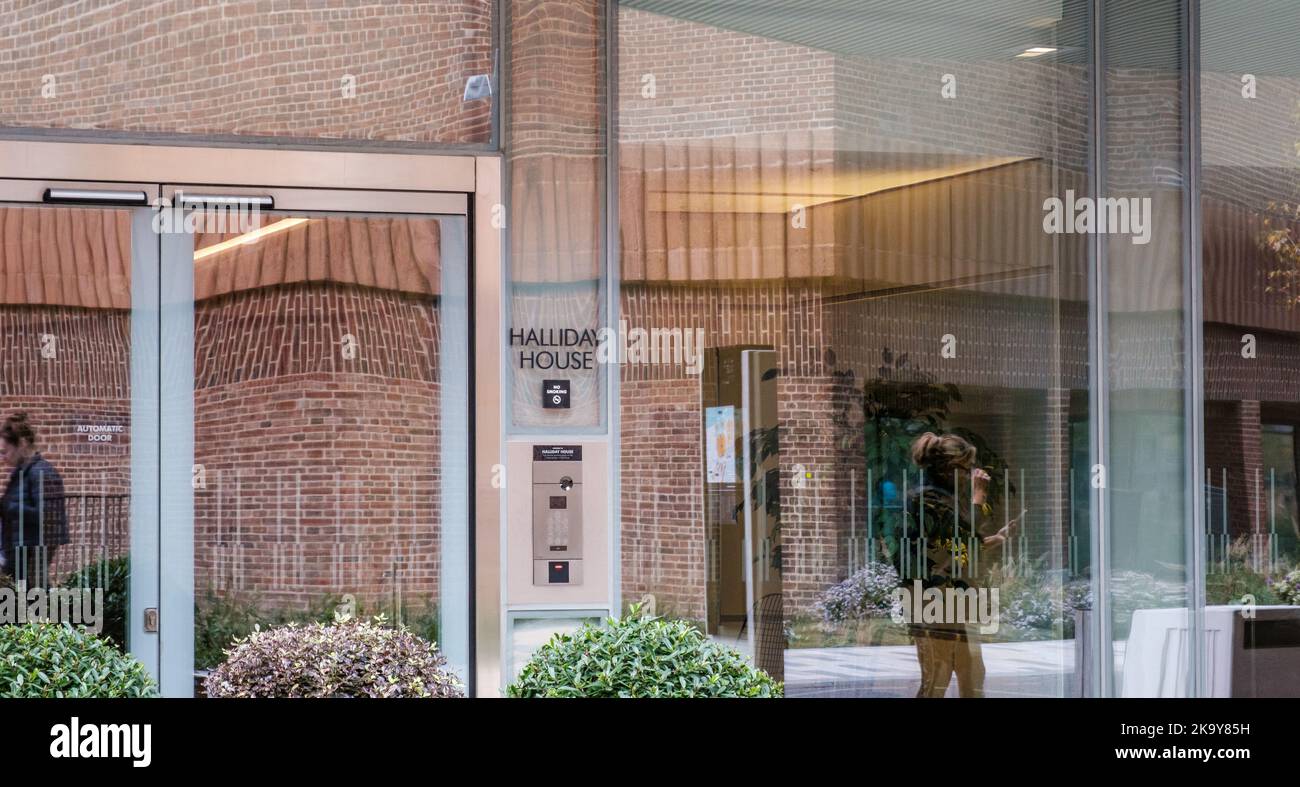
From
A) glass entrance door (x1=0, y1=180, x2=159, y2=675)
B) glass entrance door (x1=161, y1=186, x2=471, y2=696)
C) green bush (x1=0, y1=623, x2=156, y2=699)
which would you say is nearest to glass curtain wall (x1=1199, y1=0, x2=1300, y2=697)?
glass entrance door (x1=161, y1=186, x2=471, y2=696)

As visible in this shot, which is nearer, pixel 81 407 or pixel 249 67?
pixel 81 407

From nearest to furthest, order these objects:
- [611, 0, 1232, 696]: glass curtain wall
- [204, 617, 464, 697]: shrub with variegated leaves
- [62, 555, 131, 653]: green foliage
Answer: [204, 617, 464, 697]: shrub with variegated leaves, [62, 555, 131, 653]: green foliage, [611, 0, 1232, 696]: glass curtain wall

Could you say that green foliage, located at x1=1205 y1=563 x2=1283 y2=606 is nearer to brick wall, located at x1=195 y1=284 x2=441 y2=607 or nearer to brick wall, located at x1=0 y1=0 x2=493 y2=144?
brick wall, located at x1=195 y1=284 x2=441 y2=607

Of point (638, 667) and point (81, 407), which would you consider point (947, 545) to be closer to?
point (638, 667)

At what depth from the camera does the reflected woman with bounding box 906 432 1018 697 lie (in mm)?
6238

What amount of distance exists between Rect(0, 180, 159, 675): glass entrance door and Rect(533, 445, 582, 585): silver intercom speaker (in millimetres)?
1687

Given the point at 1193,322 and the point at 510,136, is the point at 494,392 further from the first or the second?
the point at 1193,322

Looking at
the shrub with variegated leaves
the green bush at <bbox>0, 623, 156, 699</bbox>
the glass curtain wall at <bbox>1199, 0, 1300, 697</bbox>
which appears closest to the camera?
the green bush at <bbox>0, 623, 156, 699</bbox>

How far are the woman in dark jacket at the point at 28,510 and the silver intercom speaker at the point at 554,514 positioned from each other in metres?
2.06

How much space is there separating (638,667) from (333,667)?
1221mm

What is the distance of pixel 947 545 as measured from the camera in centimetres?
624

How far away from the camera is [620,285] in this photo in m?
6.21

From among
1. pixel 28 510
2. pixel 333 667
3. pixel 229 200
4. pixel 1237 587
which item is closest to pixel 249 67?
pixel 229 200

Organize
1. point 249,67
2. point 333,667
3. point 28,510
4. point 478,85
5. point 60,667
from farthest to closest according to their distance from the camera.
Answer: point 478,85 → point 249,67 → point 28,510 → point 333,667 → point 60,667
